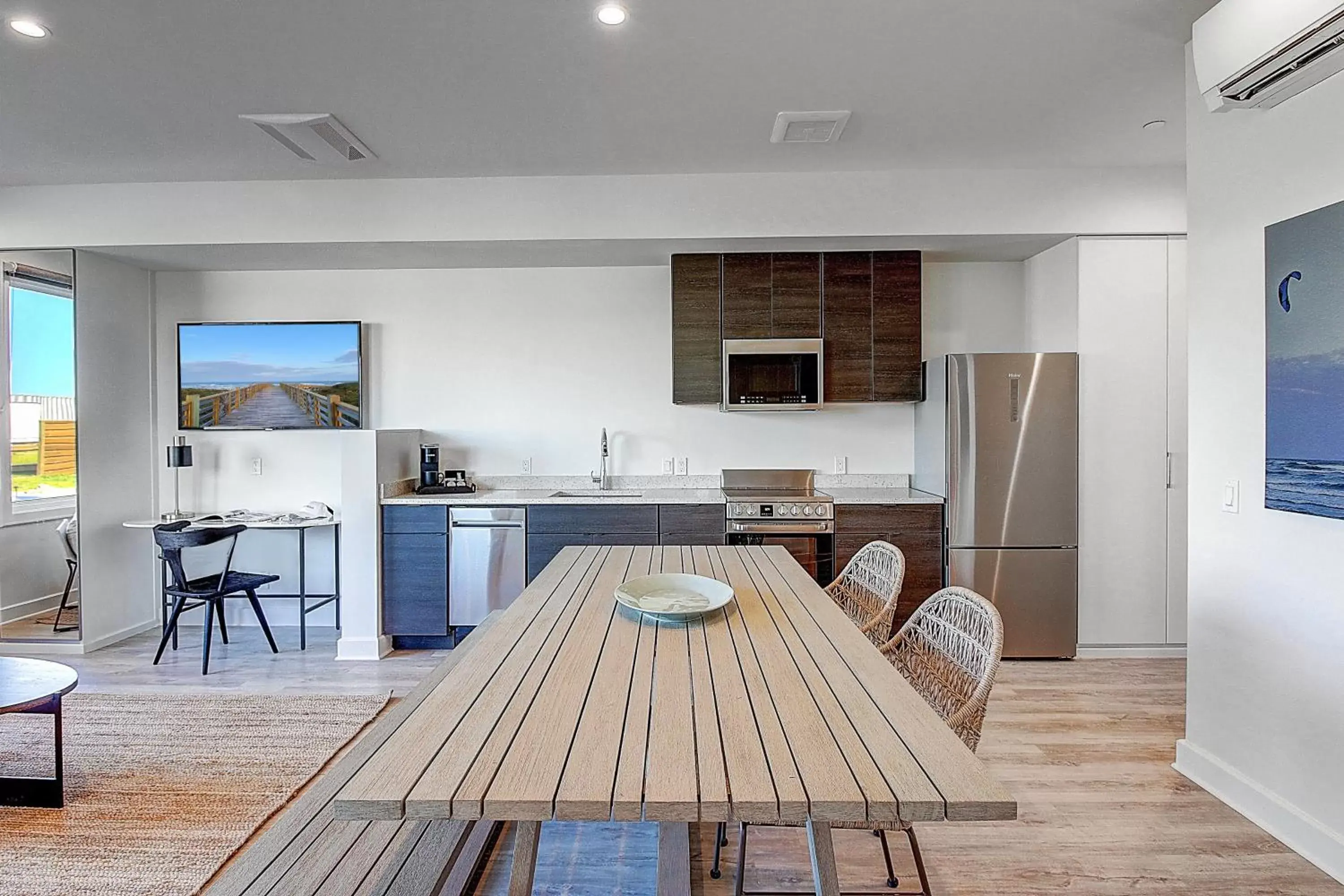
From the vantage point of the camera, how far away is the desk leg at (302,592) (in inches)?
171

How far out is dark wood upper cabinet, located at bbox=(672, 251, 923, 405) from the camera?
432 cm

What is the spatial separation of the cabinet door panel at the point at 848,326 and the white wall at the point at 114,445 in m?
4.31

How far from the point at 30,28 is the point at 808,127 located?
9.63ft

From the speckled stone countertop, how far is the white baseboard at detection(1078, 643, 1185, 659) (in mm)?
1177

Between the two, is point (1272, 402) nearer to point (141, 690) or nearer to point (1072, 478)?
point (1072, 478)

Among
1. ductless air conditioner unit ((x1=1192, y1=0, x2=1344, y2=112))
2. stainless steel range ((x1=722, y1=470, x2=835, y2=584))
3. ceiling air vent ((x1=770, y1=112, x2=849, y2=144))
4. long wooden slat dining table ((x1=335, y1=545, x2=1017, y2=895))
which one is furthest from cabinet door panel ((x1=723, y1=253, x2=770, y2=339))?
long wooden slat dining table ((x1=335, y1=545, x2=1017, y2=895))

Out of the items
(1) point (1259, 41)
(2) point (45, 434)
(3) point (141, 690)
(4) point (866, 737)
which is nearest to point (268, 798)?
(3) point (141, 690)

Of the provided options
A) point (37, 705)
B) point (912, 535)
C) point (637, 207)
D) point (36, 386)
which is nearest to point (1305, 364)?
point (912, 535)

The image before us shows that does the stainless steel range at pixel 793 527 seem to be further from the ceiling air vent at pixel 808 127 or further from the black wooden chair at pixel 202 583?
the black wooden chair at pixel 202 583

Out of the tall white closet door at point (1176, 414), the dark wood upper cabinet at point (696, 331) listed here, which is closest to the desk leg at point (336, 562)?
the dark wood upper cabinet at point (696, 331)

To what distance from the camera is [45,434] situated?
421cm

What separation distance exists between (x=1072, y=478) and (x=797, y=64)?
2.67 meters

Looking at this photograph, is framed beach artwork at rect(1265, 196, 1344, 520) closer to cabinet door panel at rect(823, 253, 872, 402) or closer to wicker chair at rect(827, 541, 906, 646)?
wicker chair at rect(827, 541, 906, 646)

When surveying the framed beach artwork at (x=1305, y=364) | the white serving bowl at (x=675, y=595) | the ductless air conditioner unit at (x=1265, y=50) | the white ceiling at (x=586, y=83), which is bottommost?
the white serving bowl at (x=675, y=595)
